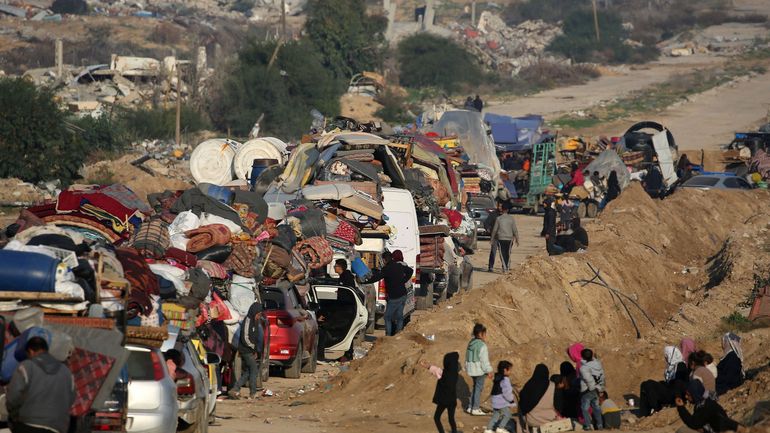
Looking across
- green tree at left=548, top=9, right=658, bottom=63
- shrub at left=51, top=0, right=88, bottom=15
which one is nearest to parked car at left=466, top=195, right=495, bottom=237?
green tree at left=548, top=9, right=658, bottom=63

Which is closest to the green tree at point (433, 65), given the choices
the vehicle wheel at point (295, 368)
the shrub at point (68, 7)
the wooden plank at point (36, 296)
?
the shrub at point (68, 7)

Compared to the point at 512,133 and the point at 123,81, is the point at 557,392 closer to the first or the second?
the point at 512,133

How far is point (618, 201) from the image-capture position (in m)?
41.3

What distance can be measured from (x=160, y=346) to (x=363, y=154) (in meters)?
17.9

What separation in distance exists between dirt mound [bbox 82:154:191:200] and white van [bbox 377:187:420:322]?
707 inches

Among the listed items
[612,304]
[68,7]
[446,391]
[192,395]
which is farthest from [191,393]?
[68,7]

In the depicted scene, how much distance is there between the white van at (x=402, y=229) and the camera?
2378 centimetres

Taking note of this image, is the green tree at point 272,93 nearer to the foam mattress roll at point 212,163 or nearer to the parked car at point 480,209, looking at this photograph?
the parked car at point 480,209

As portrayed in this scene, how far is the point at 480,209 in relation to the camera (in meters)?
39.0

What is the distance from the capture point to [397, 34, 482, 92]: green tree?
8906 centimetres

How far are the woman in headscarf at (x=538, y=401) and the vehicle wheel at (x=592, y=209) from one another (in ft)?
102

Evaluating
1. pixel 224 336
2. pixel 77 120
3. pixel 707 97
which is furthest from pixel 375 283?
pixel 707 97

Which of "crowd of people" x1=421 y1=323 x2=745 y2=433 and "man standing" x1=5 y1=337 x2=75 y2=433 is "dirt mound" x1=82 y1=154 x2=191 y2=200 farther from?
"man standing" x1=5 y1=337 x2=75 y2=433

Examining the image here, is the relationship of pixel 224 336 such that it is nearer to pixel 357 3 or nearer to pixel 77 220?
pixel 77 220
